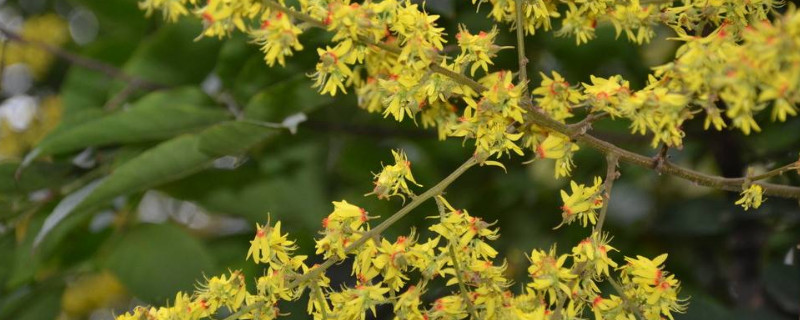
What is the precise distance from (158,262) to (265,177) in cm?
20

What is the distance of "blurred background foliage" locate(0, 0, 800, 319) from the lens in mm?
1044

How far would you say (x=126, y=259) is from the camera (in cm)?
122

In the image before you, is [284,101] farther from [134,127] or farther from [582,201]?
[582,201]

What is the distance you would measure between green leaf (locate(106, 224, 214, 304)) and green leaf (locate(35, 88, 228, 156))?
0.57 feet

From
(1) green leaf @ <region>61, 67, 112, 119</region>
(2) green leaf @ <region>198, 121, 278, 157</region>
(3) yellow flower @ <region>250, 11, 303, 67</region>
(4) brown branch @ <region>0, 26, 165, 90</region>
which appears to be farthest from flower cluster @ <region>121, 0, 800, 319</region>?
(1) green leaf @ <region>61, 67, 112, 119</region>

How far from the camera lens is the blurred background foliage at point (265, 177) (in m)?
1.04

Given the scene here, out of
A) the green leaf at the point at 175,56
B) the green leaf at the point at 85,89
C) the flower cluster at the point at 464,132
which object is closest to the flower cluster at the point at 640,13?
the flower cluster at the point at 464,132

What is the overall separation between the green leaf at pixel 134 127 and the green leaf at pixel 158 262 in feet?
0.57

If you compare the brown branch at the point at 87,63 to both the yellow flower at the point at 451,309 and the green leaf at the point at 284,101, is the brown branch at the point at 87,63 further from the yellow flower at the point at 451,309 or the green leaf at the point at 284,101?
the yellow flower at the point at 451,309

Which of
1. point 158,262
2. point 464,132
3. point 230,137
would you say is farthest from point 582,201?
point 158,262

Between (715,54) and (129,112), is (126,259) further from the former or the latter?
(715,54)

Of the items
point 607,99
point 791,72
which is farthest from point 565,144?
point 791,72

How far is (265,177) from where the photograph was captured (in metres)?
1.32

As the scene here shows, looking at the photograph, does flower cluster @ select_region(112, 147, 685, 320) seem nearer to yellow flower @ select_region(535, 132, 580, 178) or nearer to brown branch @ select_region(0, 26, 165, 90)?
yellow flower @ select_region(535, 132, 580, 178)
